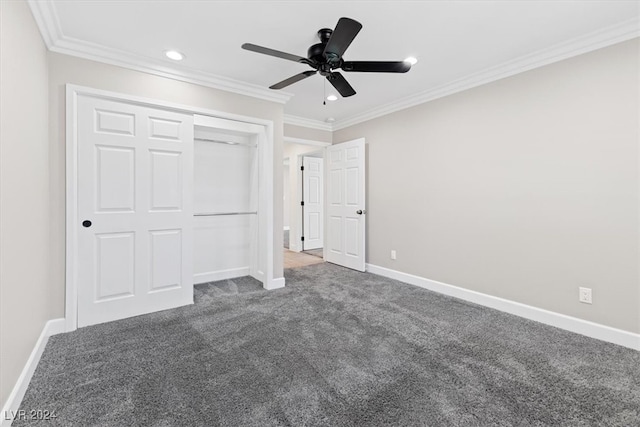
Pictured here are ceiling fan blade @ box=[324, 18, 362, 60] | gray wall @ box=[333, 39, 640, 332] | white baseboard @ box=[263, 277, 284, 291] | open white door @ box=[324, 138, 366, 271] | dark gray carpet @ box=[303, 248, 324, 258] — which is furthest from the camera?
dark gray carpet @ box=[303, 248, 324, 258]

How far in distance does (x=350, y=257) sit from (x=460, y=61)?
10.2 ft

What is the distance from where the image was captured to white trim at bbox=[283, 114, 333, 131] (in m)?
4.85

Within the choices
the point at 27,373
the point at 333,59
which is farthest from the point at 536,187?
the point at 27,373

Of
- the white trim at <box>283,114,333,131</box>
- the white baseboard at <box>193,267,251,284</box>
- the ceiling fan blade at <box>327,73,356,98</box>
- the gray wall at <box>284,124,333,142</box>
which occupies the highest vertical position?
the white trim at <box>283,114,333,131</box>

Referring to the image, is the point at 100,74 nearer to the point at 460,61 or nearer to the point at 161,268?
the point at 161,268

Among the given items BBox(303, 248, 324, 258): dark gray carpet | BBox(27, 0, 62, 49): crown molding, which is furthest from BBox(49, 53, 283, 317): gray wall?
BBox(303, 248, 324, 258): dark gray carpet

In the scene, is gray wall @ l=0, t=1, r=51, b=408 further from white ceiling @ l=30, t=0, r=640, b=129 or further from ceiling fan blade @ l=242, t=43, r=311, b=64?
ceiling fan blade @ l=242, t=43, r=311, b=64

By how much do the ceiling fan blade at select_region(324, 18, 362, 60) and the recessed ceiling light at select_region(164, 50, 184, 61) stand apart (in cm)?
152

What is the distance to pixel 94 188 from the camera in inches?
105

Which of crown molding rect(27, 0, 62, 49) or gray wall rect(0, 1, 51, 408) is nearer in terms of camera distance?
gray wall rect(0, 1, 51, 408)

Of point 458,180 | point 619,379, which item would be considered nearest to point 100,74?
point 458,180

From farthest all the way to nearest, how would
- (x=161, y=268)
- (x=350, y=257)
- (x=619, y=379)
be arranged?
(x=350, y=257) < (x=161, y=268) < (x=619, y=379)

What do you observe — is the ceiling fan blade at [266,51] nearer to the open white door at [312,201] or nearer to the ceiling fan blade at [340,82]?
the ceiling fan blade at [340,82]

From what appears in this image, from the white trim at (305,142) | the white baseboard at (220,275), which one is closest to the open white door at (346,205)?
the white trim at (305,142)
